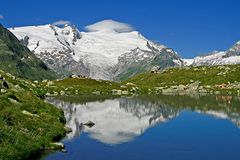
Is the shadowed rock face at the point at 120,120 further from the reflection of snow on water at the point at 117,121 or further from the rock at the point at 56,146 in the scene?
the rock at the point at 56,146

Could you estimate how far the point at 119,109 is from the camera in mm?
99000

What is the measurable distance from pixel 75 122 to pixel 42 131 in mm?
21767

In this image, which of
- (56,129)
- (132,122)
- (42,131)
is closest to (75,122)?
(132,122)

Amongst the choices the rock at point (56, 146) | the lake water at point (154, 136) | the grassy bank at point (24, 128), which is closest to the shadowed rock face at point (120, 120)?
the lake water at point (154, 136)

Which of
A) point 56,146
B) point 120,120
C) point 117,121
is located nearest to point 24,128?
point 56,146

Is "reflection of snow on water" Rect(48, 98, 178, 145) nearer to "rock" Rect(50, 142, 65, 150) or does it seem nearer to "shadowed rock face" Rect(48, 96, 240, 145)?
"shadowed rock face" Rect(48, 96, 240, 145)

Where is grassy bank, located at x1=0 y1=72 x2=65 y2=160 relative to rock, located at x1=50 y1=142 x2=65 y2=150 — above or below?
above

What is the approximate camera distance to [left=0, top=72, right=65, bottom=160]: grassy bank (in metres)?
39.6

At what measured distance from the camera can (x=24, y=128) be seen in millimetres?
47281

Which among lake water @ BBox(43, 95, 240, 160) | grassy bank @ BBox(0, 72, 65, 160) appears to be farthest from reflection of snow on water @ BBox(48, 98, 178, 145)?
grassy bank @ BBox(0, 72, 65, 160)

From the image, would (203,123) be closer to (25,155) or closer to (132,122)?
(132,122)

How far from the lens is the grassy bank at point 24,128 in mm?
39562

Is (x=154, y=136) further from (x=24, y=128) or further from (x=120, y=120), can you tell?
(x=120, y=120)

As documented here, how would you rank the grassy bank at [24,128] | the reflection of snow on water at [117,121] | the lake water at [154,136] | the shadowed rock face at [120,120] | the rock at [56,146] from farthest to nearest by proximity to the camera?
1. the shadowed rock face at [120,120]
2. the reflection of snow on water at [117,121]
3. the rock at [56,146]
4. the lake water at [154,136]
5. the grassy bank at [24,128]
